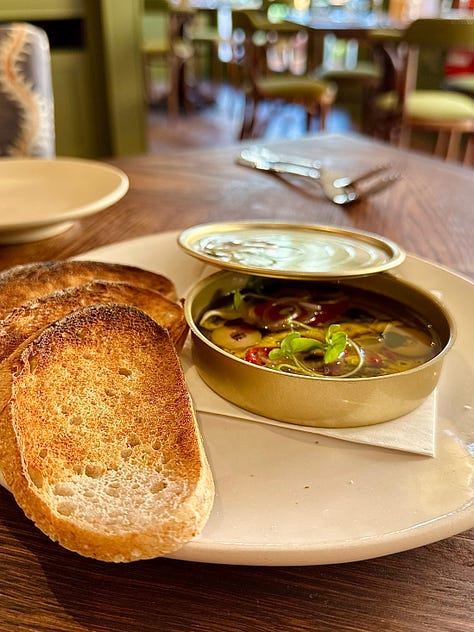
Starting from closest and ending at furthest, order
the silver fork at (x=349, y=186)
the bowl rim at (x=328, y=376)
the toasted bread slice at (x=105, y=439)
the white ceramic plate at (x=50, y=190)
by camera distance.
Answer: the toasted bread slice at (x=105, y=439) < the bowl rim at (x=328, y=376) < the white ceramic plate at (x=50, y=190) < the silver fork at (x=349, y=186)

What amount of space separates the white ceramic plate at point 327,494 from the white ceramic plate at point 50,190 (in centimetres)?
62

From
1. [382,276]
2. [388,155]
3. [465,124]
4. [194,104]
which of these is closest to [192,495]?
[382,276]

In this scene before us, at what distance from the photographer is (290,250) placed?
0.78 metres

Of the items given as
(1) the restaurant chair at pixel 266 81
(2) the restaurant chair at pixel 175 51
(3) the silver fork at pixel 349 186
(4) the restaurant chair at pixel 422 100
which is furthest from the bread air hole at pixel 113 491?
(2) the restaurant chair at pixel 175 51

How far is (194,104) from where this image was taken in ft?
23.4

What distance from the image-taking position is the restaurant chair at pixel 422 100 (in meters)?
3.54

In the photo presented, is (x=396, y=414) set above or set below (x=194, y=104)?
above

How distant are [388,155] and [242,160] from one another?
1.38 feet

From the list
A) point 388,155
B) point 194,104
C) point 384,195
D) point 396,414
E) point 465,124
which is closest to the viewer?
point 396,414

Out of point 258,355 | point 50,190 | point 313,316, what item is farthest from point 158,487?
point 50,190

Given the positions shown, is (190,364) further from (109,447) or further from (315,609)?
(315,609)

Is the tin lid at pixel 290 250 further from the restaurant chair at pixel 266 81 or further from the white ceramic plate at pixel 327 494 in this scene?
the restaurant chair at pixel 266 81

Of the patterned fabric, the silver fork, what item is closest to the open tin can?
the silver fork

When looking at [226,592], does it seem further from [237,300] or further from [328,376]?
[237,300]
